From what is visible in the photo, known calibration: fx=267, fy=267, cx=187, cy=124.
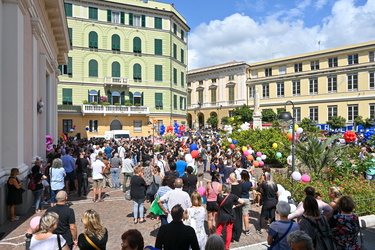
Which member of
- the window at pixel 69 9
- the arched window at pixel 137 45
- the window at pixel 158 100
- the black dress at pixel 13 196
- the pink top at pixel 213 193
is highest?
the window at pixel 69 9

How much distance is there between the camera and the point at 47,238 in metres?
3.66

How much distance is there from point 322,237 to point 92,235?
136 inches

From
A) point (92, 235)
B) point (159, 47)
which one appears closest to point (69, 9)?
point (159, 47)

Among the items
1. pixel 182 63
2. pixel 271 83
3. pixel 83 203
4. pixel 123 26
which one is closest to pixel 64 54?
pixel 83 203

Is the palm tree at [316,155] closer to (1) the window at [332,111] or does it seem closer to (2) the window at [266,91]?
(1) the window at [332,111]

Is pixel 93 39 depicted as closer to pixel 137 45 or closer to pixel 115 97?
pixel 137 45

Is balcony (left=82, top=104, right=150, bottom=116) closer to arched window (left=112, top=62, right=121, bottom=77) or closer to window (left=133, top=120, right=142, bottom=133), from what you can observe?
window (left=133, top=120, right=142, bottom=133)

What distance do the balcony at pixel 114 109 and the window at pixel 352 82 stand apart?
100.0ft

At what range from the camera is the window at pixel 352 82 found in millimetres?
39750

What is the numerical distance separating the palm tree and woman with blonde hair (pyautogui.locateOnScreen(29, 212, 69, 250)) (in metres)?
9.20

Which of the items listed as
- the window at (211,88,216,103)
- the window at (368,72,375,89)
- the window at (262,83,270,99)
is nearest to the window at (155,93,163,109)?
the window at (211,88,216,103)

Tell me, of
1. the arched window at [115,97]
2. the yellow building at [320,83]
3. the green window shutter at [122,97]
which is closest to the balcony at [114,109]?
the green window shutter at [122,97]

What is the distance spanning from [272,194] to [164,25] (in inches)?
1428

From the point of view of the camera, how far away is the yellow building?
3897 centimetres
